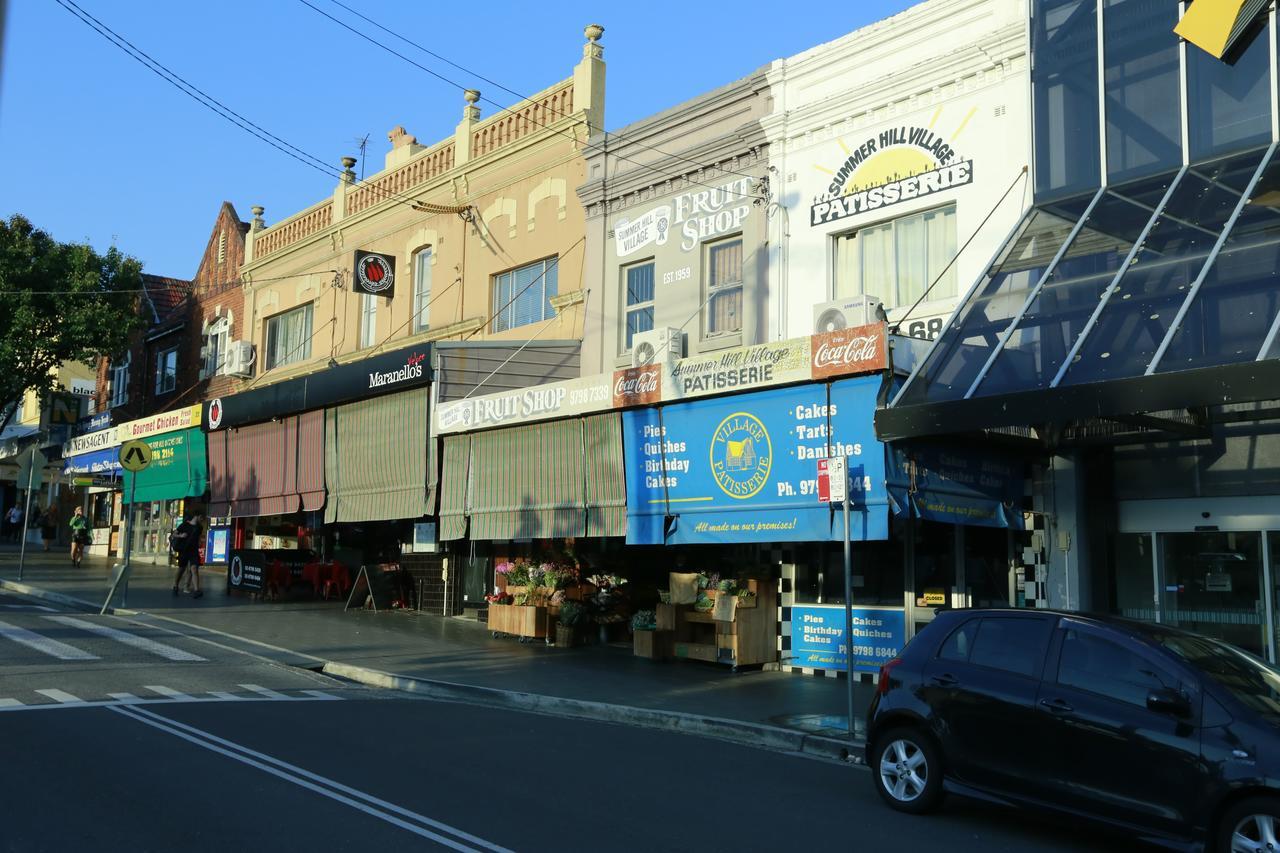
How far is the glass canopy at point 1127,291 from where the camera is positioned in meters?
10.4

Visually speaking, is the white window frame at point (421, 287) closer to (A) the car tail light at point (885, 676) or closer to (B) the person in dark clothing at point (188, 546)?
(B) the person in dark clothing at point (188, 546)

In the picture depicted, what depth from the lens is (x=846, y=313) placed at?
14055mm

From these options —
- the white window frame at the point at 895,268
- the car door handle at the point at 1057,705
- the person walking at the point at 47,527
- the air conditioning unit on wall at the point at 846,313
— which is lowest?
the car door handle at the point at 1057,705

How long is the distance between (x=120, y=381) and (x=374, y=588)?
69.3 feet

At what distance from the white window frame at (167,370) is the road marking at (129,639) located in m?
17.5

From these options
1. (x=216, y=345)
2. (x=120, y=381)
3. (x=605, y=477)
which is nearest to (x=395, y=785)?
(x=605, y=477)

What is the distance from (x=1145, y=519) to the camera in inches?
519

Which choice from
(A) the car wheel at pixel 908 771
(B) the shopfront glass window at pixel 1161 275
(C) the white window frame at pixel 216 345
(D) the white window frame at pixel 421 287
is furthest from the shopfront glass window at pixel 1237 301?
(C) the white window frame at pixel 216 345

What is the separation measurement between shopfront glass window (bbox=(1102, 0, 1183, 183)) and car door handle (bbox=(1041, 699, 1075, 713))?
8136 millimetres

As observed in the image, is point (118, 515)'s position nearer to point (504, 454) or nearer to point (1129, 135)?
point (504, 454)

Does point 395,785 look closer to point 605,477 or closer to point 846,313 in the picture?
point 846,313

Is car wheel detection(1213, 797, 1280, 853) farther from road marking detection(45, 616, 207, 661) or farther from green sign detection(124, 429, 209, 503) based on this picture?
green sign detection(124, 429, 209, 503)

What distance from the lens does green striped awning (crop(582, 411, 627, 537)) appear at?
1619cm

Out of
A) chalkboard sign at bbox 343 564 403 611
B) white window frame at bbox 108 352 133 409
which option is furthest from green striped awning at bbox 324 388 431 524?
white window frame at bbox 108 352 133 409
